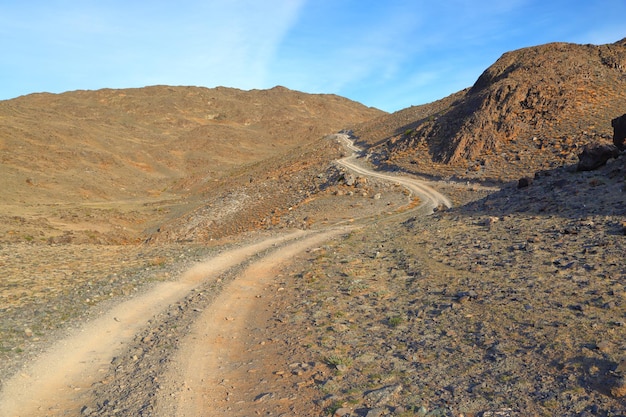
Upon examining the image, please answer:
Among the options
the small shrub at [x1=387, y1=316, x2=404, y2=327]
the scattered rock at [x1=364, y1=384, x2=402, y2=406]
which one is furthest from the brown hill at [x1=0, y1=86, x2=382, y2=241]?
the scattered rock at [x1=364, y1=384, x2=402, y2=406]

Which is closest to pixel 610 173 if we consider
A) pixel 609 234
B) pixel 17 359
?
pixel 609 234

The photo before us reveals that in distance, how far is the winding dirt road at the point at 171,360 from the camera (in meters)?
6.80

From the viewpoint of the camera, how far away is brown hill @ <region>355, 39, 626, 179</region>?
3055 cm

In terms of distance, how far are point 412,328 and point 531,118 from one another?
1257 inches

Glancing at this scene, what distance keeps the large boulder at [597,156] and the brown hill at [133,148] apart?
2864 cm

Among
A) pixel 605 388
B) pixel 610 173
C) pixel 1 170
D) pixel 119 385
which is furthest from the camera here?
pixel 1 170

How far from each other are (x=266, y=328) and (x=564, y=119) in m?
32.5

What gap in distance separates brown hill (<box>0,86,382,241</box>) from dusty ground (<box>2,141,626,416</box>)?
18233mm

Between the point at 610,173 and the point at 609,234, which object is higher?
the point at 610,173

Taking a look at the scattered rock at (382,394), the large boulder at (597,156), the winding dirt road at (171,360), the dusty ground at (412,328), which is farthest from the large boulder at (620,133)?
the scattered rock at (382,394)

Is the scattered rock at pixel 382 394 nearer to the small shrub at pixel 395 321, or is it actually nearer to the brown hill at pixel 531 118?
the small shrub at pixel 395 321

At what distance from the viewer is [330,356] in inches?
307

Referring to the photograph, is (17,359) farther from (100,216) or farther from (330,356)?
(100,216)

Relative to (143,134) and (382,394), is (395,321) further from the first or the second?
(143,134)
